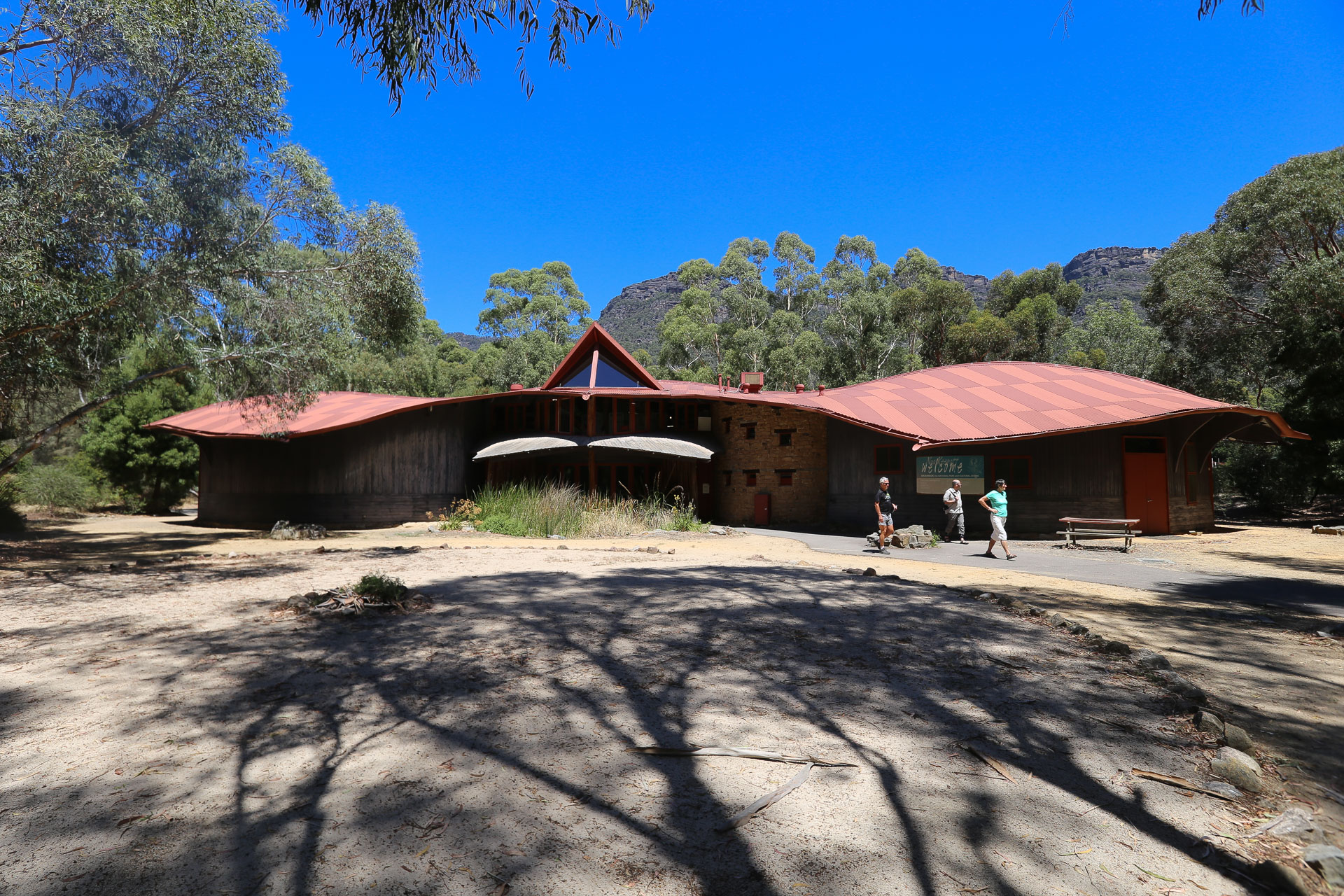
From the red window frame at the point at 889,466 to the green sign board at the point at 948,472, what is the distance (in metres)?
0.47

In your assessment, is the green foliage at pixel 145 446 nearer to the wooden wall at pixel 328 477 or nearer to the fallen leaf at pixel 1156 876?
the wooden wall at pixel 328 477

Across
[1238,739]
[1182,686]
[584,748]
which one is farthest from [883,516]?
[584,748]

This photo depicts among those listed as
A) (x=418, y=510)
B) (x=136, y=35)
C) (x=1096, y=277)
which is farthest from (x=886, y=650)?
(x=1096, y=277)

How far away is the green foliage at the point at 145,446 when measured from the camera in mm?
21672

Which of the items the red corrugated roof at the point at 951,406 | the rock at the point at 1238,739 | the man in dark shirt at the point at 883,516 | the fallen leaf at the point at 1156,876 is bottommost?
the fallen leaf at the point at 1156,876

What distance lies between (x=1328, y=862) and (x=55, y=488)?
105 ft

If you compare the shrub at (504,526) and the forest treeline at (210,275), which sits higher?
the forest treeline at (210,275)

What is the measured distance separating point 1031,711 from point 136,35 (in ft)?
47.1

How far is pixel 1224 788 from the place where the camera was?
3.08 metres

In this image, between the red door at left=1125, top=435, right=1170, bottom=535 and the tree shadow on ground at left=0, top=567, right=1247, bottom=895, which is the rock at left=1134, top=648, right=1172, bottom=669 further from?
the red door at left=1125, top=435, right=1170, bottom=535

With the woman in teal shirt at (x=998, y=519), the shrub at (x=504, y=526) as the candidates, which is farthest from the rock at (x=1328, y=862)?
the shrub at (x=504, y=526)

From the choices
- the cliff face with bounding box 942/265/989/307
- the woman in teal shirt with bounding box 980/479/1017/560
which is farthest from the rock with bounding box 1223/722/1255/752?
the cliff face with bounding box 942/265/989/307

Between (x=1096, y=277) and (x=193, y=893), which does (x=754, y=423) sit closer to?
(x=193, y=893)

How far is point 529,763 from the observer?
3262 millimetres
